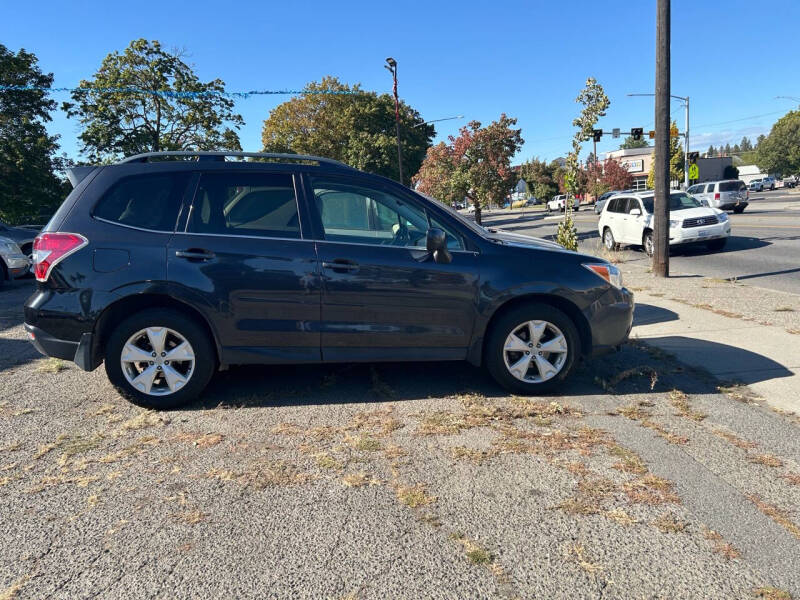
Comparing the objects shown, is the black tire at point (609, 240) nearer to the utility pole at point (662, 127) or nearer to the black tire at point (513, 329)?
the utility pole at point (662, 127)

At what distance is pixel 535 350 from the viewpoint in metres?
4.66

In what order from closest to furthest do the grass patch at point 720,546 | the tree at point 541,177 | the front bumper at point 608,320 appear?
the grass patch at point 720,546
the front bumper at point 608,320
the tree at point 541,177

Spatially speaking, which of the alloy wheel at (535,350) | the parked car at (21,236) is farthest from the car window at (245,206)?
the parked car at (21,236)

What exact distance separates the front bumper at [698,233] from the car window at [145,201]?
→ 554 inches

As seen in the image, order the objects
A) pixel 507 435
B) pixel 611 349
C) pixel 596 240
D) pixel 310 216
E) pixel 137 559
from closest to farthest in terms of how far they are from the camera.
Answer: pixel 137 559
pixel 507 435
pixel 310 216
pixel 611 349
pixel 596 240

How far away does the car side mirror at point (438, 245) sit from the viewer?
14.3 feet

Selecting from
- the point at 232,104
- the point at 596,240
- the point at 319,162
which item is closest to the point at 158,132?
the point at 232,104

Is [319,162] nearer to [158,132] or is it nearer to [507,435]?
[507,435]

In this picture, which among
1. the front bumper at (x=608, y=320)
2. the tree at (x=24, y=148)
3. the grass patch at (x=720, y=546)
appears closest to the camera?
the grass patch at (x=720, y=546)

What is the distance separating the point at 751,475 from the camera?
337 cm

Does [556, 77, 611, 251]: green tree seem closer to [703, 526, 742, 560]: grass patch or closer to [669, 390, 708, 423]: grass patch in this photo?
[669, 390, 708, 423]: grass patch

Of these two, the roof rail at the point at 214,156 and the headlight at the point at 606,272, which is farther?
the headlight at the point at 606,272

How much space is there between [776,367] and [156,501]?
526cm

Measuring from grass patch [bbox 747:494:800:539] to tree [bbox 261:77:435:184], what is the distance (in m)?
41.8
